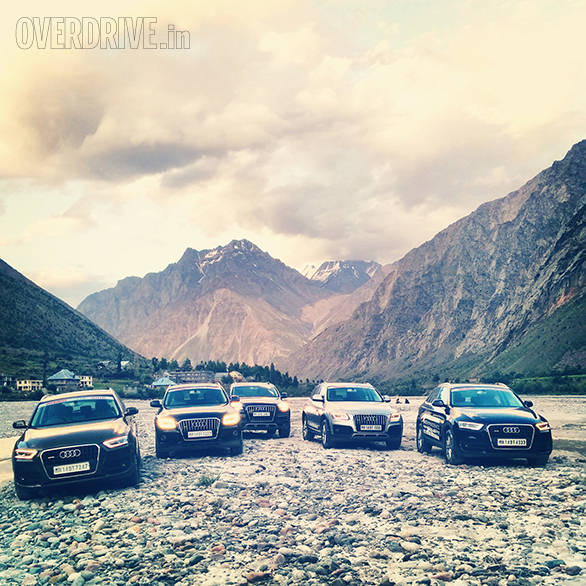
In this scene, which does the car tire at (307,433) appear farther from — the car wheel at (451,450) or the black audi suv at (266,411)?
the car wheel at (451,450)

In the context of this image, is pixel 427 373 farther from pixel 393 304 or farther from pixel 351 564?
pixel 351 564

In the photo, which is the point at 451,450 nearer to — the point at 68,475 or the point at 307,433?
the point at 307,433

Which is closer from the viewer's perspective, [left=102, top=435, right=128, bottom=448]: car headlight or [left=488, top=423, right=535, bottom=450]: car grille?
[left=102, top=435, right=128, bottom=448]: car headlight

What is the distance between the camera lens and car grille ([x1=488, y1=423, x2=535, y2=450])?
46.6ft

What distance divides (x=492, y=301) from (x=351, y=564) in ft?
458

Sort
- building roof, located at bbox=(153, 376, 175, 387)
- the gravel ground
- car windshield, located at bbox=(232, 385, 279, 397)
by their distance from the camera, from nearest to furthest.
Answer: the gravel ground, car windshield, located at bbox=(232, 385, 279, 397), building roof, located at bbox=(153, 376, 175, 387)

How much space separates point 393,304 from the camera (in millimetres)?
185500

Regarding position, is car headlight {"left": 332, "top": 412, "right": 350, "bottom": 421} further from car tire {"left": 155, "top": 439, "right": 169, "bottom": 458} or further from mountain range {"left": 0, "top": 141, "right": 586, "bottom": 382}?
mountain range {"left": 0, "top": 141, "right": 586, "bottom": 382}

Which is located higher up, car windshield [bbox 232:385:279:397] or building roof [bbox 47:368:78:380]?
car windshield [bbox 232:385:279:397]

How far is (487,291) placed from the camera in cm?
15000

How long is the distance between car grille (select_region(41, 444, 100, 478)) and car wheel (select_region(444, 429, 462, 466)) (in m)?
8.04

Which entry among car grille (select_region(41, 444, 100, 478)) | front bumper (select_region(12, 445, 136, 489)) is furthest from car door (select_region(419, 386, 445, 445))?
car grille (select_region(41, 444, 100, 478))

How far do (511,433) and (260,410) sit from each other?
9633mm

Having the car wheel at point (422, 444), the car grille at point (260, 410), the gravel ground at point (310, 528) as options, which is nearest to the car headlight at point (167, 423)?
the gravel ground at point (310, 528)
